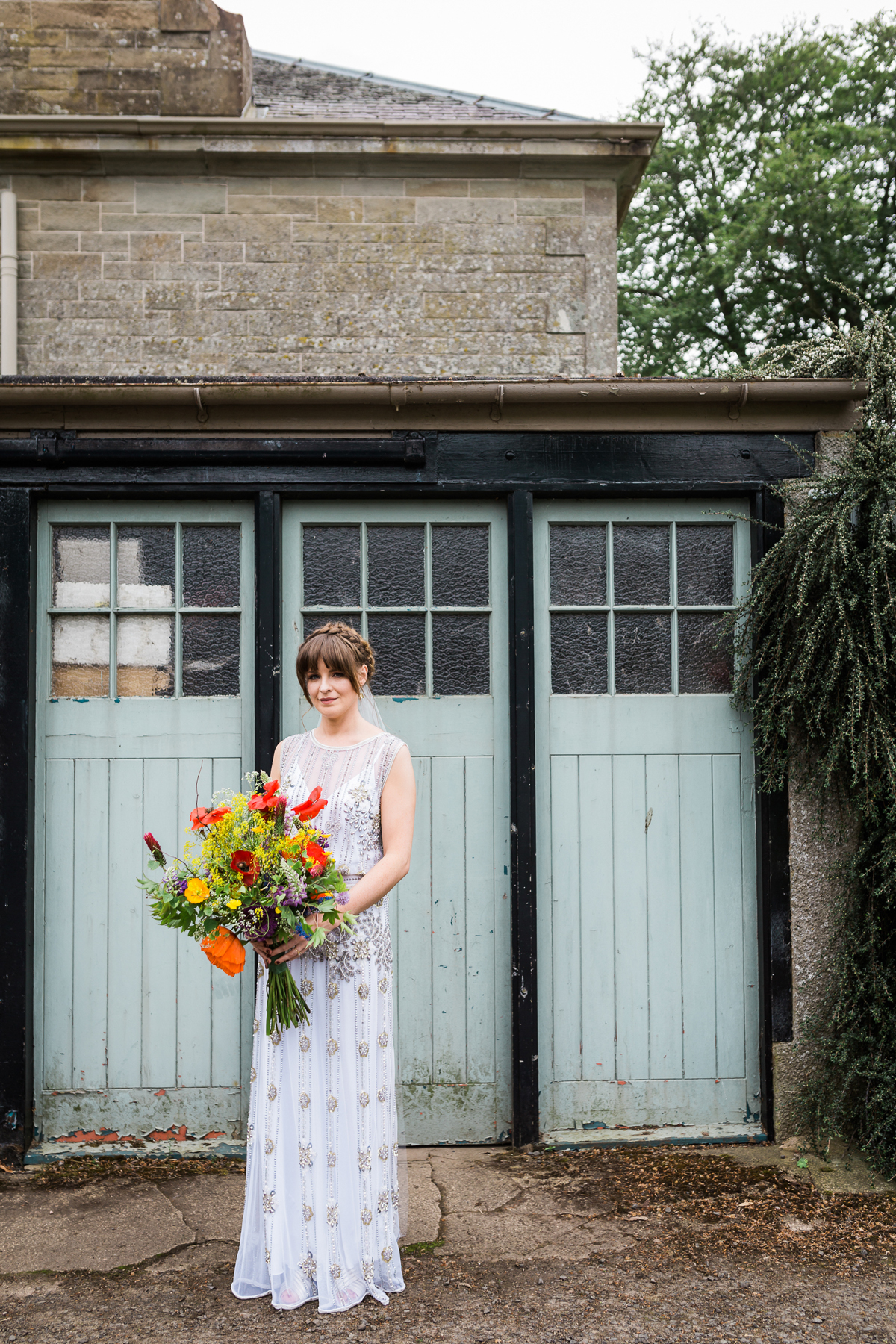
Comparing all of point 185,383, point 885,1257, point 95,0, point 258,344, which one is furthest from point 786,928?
point 95,0

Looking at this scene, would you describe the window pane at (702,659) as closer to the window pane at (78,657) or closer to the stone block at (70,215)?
the window pane at (78,657)

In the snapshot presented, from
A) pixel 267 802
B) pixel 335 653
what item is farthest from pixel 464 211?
pixel 267 802

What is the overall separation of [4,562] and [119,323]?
107 inches

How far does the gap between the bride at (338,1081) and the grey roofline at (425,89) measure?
5.37m

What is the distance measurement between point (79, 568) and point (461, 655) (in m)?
1.68

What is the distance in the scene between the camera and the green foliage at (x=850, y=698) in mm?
3678

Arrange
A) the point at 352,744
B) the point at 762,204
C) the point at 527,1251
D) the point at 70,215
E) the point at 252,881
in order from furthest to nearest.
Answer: the point at 762,204
the point at 70,215
the point at 527,1251
the point at 352,744
the point at 252,881

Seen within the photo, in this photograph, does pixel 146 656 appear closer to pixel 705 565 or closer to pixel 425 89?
pixel 705 565

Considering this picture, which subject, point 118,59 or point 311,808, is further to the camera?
point 118,59

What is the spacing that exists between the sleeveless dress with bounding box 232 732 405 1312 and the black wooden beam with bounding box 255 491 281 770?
3.74 ft

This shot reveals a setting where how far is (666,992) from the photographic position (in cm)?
410

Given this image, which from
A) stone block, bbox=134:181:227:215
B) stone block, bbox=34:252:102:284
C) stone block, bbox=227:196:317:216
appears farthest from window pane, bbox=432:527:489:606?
stone block, bbox=34:252:102:284

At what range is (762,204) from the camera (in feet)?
50.7

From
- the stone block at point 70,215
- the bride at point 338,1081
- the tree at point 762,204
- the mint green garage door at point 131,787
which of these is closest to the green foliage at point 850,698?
the bride at point 338,1081
